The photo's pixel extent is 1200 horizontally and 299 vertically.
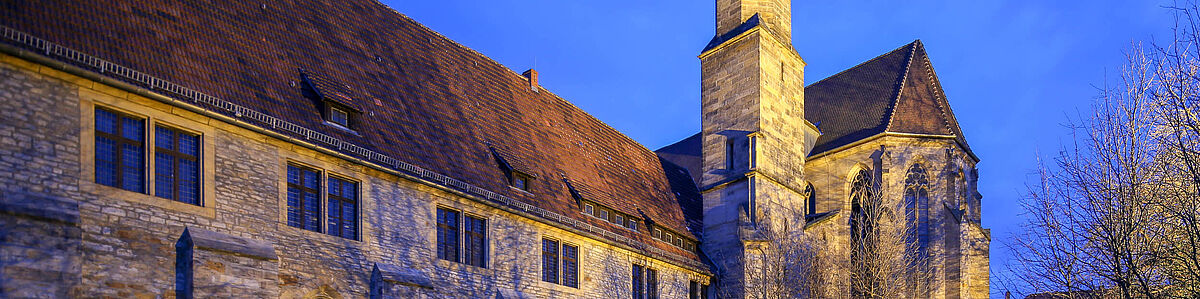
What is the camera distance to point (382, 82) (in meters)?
19.1

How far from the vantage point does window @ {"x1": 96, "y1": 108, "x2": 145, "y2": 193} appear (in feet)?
41.1

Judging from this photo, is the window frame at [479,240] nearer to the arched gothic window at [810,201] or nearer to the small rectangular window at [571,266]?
the small rectangular window at [571,266]

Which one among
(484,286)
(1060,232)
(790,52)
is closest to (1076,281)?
(1060,232)

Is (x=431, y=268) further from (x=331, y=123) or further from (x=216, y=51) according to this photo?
(x=216, y=51)

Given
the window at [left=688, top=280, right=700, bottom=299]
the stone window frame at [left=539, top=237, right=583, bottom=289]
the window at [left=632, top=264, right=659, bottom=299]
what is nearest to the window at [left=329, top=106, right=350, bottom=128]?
the stone window frame at [left=539, top=237, right=583, bottom=289]

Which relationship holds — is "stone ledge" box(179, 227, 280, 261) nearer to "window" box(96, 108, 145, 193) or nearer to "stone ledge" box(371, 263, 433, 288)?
"window" box(96, 108, 145, 193)

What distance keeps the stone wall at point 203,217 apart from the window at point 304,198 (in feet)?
0.68

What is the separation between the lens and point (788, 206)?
92.1 feet

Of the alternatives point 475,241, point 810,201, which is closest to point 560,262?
point 475,241

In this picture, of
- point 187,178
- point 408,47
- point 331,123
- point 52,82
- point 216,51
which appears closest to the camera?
point 52,82

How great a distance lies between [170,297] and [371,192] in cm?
433

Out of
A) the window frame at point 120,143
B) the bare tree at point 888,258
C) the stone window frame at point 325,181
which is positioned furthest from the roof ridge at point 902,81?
the window frame at point 120,143

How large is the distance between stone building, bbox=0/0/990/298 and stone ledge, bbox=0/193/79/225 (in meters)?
0.03

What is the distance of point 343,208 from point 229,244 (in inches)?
107
